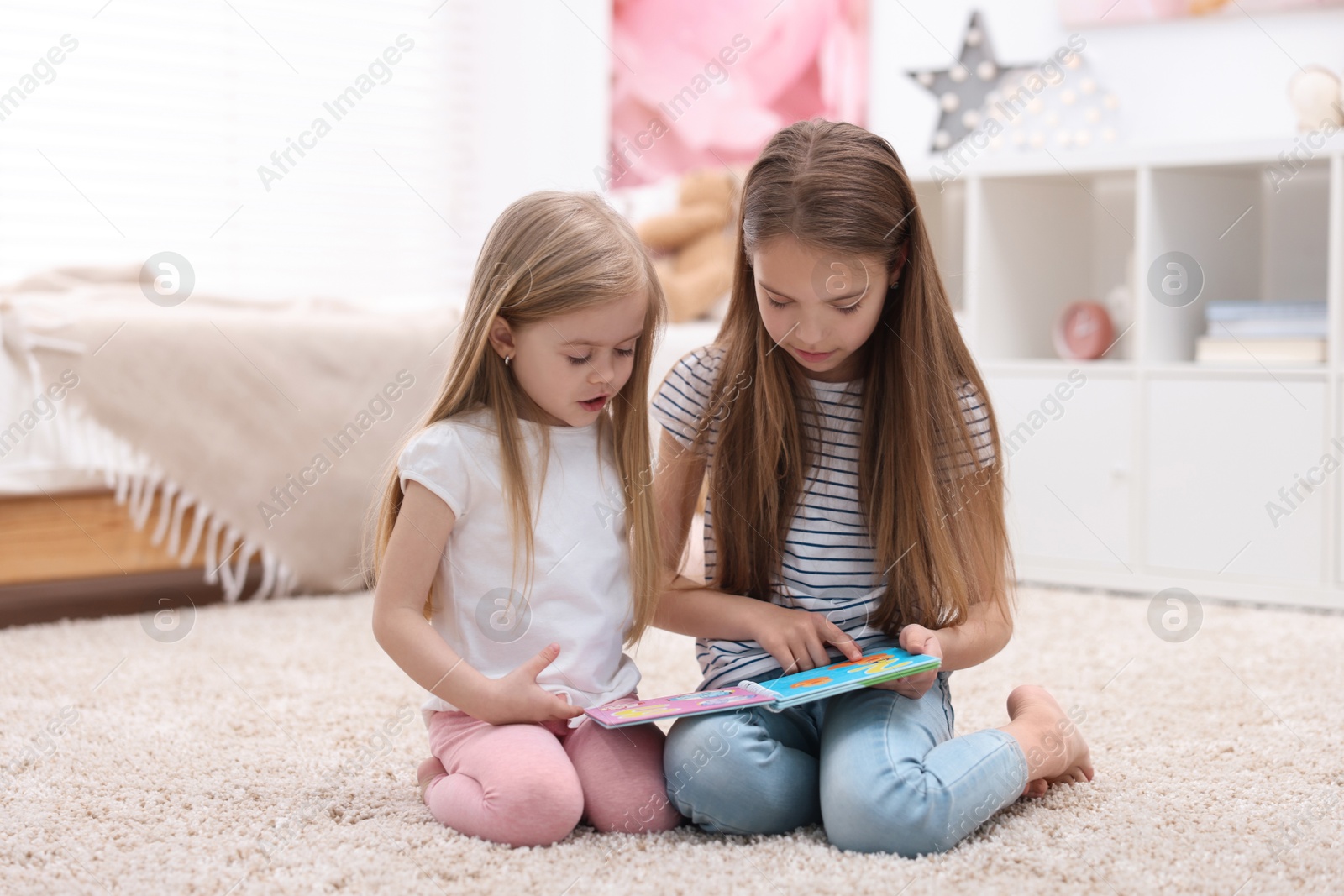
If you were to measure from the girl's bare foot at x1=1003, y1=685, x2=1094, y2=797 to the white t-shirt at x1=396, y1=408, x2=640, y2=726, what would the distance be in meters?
0.32

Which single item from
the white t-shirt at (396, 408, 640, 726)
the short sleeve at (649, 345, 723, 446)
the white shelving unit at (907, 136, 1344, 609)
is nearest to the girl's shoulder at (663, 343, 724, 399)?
the short sleeve at (649, 345, 723, 446)

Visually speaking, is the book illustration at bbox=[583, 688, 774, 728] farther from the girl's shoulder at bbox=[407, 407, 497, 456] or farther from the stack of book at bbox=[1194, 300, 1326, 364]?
the stack of book at bbox=[1194, 300, 1326, 364]

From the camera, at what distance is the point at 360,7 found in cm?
274

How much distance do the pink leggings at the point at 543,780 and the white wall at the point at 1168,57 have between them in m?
1.46

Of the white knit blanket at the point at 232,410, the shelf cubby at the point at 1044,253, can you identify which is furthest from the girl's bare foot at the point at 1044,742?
the shelf cubby at the point at 1044,253

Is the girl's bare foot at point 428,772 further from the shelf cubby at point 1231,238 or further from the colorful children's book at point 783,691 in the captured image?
the shelf cubby at point 1231,238

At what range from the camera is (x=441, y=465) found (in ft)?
2.99

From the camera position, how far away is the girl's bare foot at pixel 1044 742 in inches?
37.3

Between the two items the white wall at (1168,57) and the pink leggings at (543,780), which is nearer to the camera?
the pink leggings at (543,780)

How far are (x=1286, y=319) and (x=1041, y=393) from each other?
14.7 inches

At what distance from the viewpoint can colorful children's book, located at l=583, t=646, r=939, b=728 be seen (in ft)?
2.72

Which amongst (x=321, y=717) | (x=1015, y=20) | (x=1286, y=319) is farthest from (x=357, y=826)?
(x=1015, y=20)

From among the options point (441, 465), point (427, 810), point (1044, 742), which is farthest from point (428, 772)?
point (1044, 742)

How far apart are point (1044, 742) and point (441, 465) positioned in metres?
0.52
